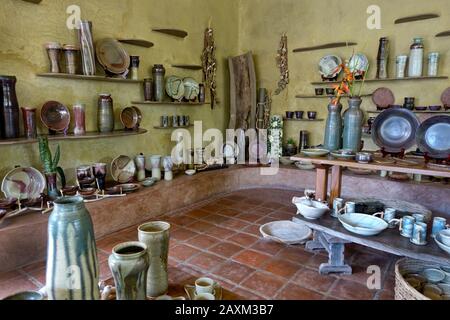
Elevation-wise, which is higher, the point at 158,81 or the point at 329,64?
the point at 329,64

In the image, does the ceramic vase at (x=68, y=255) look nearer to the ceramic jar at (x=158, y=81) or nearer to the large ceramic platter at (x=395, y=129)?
the large ceramic platter at (x=395, y=129)

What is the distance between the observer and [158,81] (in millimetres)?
3414

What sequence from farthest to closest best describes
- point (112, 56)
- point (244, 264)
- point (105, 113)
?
point (112, 56) → point (105, 113) → point (244, 264)

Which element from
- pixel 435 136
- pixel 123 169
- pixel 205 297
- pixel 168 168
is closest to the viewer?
pixel 205 297

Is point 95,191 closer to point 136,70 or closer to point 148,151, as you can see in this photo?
point 148,151

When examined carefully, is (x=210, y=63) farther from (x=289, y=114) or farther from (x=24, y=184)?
(x=24, y=184)

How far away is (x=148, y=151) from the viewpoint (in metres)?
3.56

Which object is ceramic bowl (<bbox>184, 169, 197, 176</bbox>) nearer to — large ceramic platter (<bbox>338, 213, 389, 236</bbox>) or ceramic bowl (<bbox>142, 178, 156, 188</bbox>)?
ceramic bowl (<bbox>142, 178, 156, 188</bbox>)

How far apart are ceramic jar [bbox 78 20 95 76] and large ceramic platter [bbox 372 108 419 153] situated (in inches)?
98.4

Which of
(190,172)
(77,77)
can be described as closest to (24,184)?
(77,77)

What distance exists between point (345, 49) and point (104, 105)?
10.3 feet

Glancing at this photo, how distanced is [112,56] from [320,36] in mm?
2827

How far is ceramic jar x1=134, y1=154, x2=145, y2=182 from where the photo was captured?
3.24m

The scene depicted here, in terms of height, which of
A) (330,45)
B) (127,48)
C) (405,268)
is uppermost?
(330,45)
